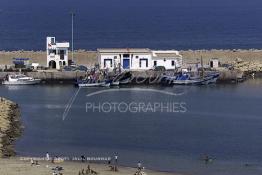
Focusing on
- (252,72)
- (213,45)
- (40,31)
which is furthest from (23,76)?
(40,31)

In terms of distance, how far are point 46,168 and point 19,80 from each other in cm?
2357

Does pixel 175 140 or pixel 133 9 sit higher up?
pixel 133 9

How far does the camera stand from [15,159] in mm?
36094

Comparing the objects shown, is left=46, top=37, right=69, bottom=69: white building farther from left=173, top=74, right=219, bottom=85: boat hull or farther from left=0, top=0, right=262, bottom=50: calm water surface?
left=0, top=0, right=262, bottom=50: calm water surface

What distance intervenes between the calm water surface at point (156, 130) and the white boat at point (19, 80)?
223cm

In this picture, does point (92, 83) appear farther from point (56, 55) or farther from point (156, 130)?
point (156, 130)

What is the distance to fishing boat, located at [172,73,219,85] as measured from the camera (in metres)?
57.9

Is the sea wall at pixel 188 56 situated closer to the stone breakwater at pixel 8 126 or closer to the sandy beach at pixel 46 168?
the stone breakwater at pixel 8 126

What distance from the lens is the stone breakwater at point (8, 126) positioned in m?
37.8

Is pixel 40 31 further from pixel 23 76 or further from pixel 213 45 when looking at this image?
pixel 23 76

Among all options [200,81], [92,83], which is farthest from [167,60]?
[92,83]

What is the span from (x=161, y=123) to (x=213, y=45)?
37.9 m

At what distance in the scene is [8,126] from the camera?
41.8 meters

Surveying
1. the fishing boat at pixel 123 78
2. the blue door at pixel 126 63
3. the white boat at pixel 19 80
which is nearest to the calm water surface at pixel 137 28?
the blue door at pixel 126 63
